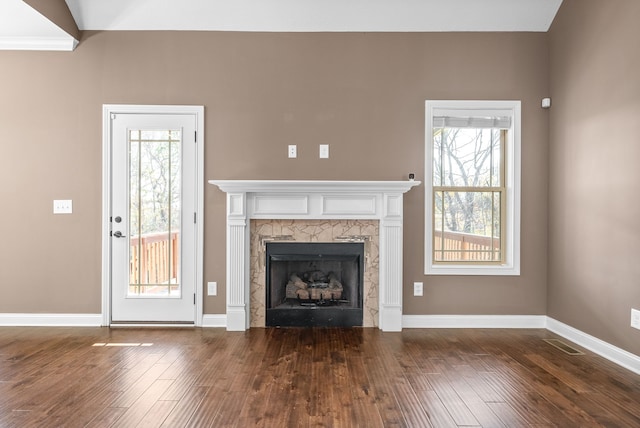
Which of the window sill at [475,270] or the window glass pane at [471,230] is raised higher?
the window glass pane at [471,230]

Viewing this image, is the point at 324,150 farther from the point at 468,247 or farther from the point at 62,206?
the point at 62,206

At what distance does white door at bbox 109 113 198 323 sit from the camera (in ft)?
12.9

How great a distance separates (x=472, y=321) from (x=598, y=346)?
1021mm

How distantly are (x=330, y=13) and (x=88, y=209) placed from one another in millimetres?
2979

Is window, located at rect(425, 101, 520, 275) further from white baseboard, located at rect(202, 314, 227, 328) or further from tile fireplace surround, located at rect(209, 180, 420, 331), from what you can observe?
white baseboard, located at rect(202, 314, 227, 328)

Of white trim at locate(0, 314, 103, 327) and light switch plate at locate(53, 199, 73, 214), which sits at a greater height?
light switch plate at locate(53, 199, 73, 214)

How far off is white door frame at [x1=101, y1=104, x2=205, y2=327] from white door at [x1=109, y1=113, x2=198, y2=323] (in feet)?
0.11

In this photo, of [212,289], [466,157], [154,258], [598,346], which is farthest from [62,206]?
[598,346]

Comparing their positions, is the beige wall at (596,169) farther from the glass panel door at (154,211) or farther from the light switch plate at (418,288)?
the glass panel door at (154,211)

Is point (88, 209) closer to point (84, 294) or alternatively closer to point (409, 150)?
point (84, 294)

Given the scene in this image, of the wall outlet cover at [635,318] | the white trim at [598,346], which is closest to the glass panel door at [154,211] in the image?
the white trim at [598,346]

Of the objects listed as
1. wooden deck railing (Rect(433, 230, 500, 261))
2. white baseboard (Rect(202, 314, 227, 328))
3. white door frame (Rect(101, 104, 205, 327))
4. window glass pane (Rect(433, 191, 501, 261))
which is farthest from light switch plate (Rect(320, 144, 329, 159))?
white baseboard (Rect(202, 314, 227, 328))

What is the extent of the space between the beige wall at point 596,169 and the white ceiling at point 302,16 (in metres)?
0.55

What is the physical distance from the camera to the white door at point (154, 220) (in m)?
3.94
